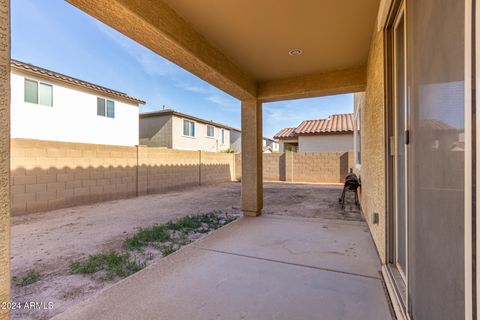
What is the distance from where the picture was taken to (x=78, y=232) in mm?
4156

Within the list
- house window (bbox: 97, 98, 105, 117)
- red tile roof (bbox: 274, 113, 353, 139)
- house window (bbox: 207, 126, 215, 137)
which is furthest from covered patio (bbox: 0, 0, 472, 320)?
house window (bbox: 207, 126, 215, 137)

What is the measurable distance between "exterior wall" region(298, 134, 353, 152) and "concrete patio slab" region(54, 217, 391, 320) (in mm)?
10310

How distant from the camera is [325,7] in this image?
2471mm

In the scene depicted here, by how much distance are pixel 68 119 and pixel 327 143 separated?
12.0 meters

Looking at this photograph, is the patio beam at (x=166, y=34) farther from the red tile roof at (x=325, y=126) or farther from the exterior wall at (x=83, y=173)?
the red tile roof at (x=325, y=126)

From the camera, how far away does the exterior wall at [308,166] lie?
1129 centimetres

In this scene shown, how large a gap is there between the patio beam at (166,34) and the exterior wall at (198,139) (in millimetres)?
11693

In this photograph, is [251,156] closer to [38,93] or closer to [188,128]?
[38,93]

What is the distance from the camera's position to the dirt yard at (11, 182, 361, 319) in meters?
2.23

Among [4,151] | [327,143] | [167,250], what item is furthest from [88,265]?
[327,143]

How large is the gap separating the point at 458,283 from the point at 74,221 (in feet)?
19.0

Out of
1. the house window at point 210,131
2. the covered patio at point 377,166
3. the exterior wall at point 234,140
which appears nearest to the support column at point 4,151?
the covered patio at point 377,166

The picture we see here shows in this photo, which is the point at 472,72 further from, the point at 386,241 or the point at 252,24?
the point at 252,24

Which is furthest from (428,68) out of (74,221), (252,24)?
(74,221)
